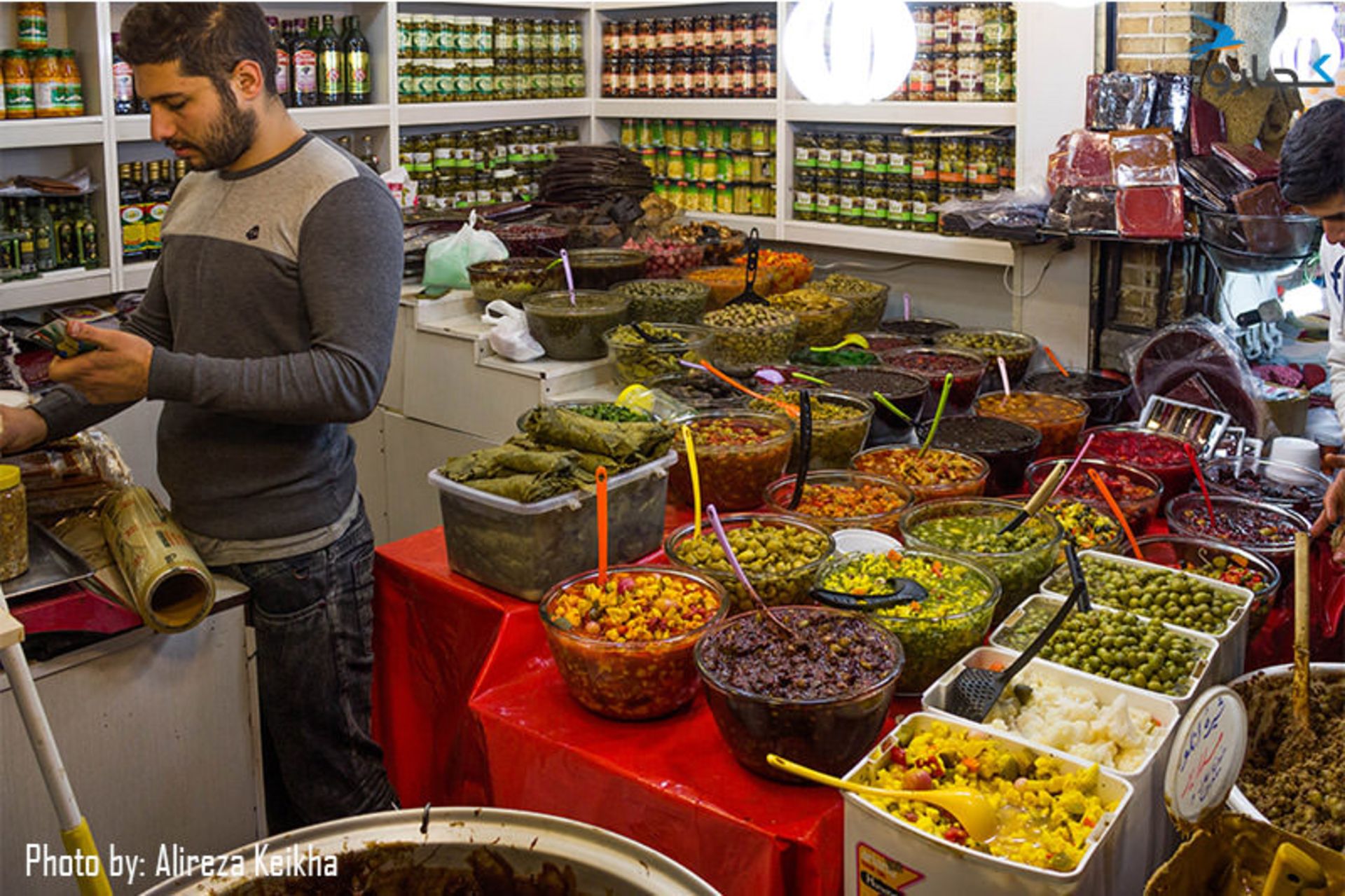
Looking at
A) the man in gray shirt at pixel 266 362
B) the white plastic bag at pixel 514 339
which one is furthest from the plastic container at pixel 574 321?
the man in gray shirt at pixel 266 362

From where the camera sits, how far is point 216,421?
2.27 metres

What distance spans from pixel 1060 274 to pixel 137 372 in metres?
3.34

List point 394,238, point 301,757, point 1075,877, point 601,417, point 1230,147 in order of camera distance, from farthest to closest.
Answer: point 1230,147
point 601,417
point 301,757
point 394,238
point 1075,877

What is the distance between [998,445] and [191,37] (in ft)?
6.23

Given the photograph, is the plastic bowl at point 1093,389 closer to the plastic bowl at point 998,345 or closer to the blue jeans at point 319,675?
the plastic bowl at point 998,345

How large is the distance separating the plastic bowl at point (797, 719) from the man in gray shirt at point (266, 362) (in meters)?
0.87

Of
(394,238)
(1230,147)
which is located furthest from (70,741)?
(1230,147)

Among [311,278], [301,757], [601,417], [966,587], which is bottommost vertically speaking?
[301,757]

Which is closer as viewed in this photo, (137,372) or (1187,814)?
(1187,814)

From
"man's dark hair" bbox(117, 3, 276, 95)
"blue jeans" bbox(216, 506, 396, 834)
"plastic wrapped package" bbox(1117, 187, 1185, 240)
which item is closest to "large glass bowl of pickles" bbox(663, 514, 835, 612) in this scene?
"blue jeans" bbox(216, 506, 396, 834)

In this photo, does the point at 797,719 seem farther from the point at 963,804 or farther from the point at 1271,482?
the point at 1271,482

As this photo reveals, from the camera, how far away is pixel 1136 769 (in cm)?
165

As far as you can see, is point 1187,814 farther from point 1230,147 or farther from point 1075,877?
point 1230,147

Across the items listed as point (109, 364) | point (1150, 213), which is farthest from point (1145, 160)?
point (109, 364)
